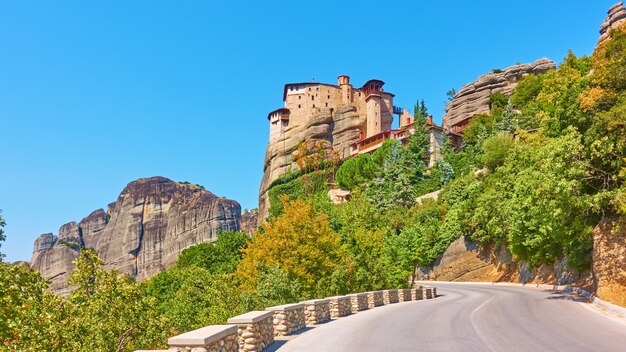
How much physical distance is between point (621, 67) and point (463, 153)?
181ft

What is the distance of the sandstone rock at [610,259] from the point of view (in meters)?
19.0

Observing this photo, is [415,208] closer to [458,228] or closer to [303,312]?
[458,228]

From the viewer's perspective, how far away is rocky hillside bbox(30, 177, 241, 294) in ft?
494

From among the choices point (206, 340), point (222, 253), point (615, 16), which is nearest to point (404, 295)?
point (206, 340)

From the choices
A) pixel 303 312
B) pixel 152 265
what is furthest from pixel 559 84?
pixel 152 265

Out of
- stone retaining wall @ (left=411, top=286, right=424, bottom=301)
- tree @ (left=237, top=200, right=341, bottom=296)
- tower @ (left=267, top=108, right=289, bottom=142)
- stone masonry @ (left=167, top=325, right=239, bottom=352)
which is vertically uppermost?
tower @ (left=267, top=108, right=289, bottom=142)

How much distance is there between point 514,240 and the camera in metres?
39.0

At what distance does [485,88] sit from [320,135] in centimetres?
3355

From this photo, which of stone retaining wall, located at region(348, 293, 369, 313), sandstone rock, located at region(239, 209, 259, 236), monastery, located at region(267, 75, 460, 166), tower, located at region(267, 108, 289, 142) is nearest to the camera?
stone retaining wall, located at region(348, 293, 369, 313)

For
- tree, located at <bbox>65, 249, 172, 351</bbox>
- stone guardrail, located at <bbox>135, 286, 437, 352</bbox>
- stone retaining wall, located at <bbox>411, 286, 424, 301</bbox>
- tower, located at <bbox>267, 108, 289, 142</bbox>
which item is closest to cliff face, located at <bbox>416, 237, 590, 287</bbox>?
stone retaining wall, located at <bbox>411, 286, 424, 301</bbox>

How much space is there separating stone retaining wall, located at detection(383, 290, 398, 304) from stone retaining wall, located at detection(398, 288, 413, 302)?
0.70 meters

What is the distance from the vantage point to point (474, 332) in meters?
13.9

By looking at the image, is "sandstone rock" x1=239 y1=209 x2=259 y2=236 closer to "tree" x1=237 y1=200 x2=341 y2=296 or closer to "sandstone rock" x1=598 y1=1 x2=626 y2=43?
"sandstone rock" x1=598 y1=1 x2=626 y2=43

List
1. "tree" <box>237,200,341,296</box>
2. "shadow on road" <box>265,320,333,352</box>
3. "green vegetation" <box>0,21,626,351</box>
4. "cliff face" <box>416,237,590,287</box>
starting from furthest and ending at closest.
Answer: "cliff face" <box>416,237,590,287</box> < "tree" <box>237,200,341,296</box> < "green vegetation" <box>0,21,626,351</box> < "shadow on road" <box>265,320,333,352</box>
